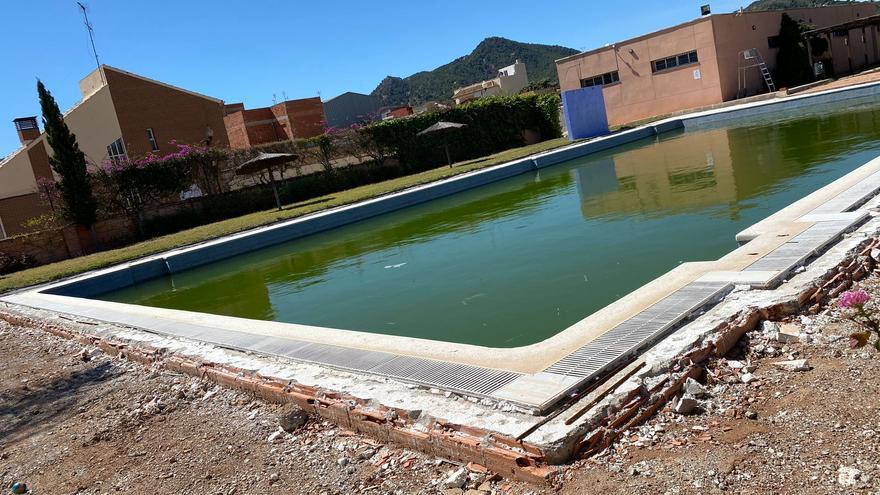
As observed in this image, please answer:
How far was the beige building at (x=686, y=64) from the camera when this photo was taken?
27.8 meters

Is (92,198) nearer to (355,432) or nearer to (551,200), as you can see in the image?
(551,200)

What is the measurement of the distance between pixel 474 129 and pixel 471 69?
80.4 m

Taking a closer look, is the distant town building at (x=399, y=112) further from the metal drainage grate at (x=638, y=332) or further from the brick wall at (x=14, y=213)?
the metal drainage grate at (x=638, y=332)

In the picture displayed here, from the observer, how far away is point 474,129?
28250mm

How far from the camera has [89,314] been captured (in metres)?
8.67

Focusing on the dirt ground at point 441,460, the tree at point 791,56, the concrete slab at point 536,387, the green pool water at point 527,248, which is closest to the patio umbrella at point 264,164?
the green pool water at point 527,248

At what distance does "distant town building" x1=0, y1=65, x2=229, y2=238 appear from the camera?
35.2 m

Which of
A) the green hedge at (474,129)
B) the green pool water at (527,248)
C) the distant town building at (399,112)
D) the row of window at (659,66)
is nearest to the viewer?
the green pool water at (527,248)

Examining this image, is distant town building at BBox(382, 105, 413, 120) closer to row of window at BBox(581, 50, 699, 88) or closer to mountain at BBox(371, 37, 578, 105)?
row of window at BBox(581, 50, 699, 88)

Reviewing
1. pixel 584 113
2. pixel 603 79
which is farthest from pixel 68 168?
pixel 603 79

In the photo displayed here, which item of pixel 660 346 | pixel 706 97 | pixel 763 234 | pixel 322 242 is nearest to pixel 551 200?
pixel 322 242

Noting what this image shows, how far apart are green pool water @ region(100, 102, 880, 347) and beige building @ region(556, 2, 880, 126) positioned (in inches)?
437

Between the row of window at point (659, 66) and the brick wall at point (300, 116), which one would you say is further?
the brick wall at point (300, 116)

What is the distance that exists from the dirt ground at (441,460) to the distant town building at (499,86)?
52847mm
